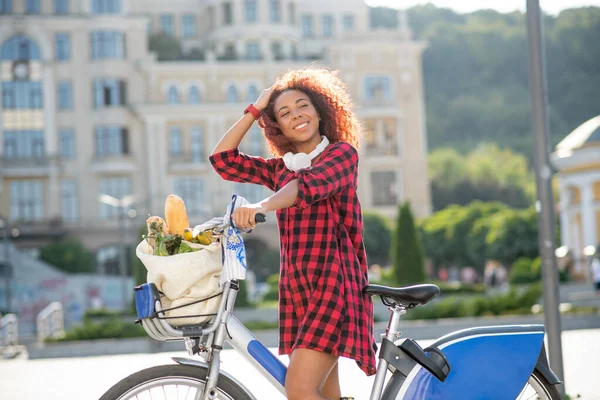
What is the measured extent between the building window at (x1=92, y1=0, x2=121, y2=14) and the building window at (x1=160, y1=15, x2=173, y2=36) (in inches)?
418

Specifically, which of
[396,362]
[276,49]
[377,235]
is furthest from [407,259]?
[276,49]

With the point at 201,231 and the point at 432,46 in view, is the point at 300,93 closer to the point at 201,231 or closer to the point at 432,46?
the point at 201,231

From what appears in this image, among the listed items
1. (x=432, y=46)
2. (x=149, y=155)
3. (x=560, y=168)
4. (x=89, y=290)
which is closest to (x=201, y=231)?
(x=560, y=168)

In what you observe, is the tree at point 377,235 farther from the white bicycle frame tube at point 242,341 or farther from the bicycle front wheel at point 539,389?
the white bicycle frame tube at point 242,341

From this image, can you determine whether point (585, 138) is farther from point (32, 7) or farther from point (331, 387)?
point (331, 387)

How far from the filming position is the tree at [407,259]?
25766 millimetres

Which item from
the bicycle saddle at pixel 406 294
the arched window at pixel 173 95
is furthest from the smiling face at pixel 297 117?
the arched window at pixel 173 95

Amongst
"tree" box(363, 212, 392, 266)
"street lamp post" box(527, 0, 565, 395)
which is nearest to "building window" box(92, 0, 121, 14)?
"tree" box(363, 212, 392, 266)

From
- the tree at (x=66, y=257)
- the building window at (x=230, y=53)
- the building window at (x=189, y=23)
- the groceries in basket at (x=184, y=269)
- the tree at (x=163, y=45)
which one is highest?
the building window at (x=189, y=23)

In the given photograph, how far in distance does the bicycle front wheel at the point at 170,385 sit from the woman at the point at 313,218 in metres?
0.22

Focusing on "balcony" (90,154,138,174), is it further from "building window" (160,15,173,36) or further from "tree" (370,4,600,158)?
"tree" (370,4,600,158)

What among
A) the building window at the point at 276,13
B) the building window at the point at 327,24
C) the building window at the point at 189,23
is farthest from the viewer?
the building window at the point at 189,23

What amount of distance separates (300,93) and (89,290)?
132 ft

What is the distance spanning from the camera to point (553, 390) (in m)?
3.92
